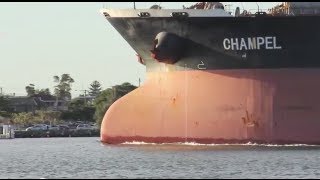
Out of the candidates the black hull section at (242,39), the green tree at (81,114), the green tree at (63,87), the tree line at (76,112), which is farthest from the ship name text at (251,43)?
the green tree at (63,87)

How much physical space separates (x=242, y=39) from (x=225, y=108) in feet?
7.55

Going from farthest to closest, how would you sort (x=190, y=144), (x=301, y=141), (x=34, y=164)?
(x=190, y=144), (x=301, y=141), (x=34, y=164)

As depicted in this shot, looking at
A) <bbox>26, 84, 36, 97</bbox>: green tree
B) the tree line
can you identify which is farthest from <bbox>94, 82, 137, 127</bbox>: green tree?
<bbox>26, 84, 36, 97</bbox>: green tree

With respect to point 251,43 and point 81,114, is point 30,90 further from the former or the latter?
point 251,43

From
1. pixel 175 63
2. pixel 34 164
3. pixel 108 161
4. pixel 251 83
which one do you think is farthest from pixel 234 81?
pixel 34 164

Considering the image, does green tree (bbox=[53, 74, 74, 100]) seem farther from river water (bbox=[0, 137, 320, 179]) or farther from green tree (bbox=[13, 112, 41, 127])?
river water (bbox=[0, 137, 320, 179])

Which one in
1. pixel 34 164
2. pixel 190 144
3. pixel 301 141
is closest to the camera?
pixel 34 164

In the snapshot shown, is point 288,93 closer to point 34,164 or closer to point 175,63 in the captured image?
point 175,63

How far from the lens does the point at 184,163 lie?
21.3m

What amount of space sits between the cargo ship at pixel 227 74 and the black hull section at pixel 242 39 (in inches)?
1.2

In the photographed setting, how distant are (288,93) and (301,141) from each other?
1.58m

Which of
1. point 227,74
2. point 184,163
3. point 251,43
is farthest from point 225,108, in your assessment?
point 184,163

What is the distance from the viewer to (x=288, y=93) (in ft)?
84.8

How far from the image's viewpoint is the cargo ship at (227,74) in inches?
1010
